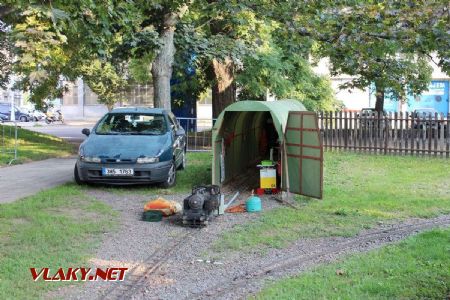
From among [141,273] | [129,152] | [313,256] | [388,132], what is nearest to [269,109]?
[129,152]

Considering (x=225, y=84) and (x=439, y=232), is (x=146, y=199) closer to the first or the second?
(x=439, y=232)

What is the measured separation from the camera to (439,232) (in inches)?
288

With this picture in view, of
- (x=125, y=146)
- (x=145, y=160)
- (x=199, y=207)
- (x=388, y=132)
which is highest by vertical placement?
(x=388, y=132)

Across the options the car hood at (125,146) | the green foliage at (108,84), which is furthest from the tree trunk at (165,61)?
the green foliage at (108,84)

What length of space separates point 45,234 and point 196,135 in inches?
534

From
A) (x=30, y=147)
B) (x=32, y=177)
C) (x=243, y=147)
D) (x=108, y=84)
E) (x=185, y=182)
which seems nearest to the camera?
(x=185, y=182)

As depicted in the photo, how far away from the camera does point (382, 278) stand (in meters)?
5.53

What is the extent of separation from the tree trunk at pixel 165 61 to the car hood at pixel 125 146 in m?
3.80

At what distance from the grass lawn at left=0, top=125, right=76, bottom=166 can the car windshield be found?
4.47m

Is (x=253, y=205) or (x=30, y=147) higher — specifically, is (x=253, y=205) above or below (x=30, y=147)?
below

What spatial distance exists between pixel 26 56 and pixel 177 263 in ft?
18.6

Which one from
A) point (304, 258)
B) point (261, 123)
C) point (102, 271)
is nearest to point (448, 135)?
point (261, 123)

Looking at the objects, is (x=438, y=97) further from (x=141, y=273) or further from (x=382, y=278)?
(x=141, y=273)

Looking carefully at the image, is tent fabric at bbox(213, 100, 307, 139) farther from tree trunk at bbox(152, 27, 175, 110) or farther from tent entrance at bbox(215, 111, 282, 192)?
tree trunk at bbox(152, 27, 175, 110)
